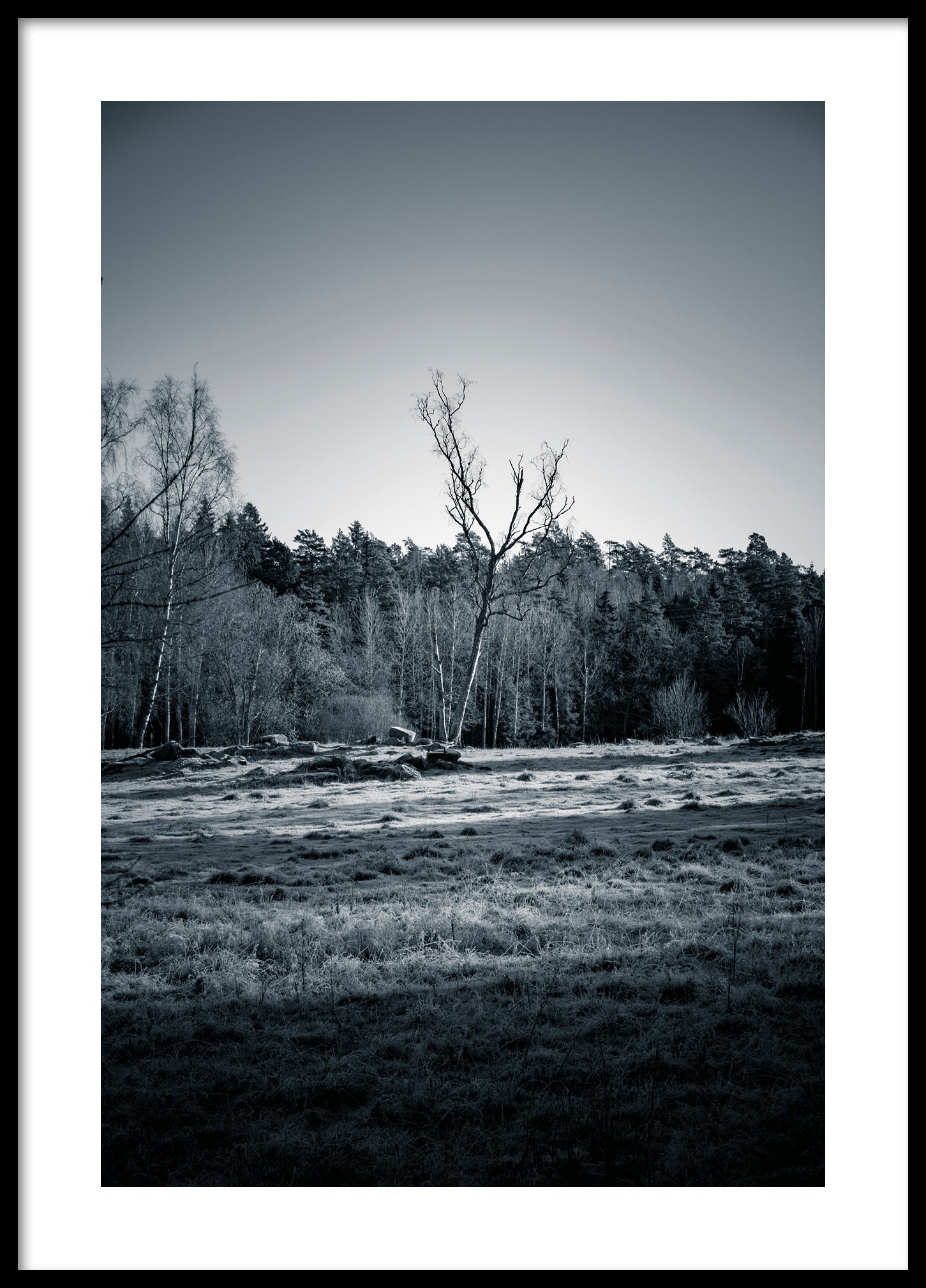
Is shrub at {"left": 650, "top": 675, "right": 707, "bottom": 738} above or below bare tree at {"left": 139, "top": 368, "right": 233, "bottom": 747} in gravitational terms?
below

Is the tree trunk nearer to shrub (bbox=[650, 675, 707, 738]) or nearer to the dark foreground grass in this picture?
the dark foreground grass

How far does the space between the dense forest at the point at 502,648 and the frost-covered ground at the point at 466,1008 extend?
8.36 metres

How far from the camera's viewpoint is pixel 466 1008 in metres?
3.78

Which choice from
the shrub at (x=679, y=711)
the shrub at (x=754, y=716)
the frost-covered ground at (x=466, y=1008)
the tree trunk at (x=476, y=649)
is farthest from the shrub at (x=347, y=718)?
the frost-covered ground at (x=466, y=1008)

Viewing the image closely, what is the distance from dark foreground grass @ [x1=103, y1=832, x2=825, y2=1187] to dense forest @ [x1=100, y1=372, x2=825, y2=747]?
30.7 feet

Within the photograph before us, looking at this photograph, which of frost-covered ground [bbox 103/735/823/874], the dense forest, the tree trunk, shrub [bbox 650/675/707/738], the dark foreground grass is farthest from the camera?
shrub [bbox 650/675/707/738]

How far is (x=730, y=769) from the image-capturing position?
1437 centimetres

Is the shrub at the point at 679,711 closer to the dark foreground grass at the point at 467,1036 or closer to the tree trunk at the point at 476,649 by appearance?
the tree trunk at the point at 476,649

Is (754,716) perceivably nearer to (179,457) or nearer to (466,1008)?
(466,1008)

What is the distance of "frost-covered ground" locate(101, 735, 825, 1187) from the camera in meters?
2.57

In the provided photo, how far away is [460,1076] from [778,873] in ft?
16.2

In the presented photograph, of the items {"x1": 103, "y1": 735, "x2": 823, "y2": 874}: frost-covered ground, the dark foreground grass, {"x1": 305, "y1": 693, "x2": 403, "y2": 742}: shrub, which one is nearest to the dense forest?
{"x1": 305, "y1": 693, "x2": 403, "y2": 742}: shrub

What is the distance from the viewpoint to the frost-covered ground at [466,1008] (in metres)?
2.57

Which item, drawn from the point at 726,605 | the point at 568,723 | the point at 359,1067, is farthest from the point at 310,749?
the point at 726,605
